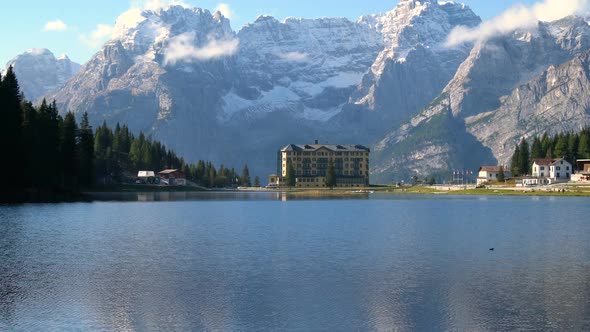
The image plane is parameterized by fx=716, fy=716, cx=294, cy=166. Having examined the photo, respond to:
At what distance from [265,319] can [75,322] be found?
1015cm

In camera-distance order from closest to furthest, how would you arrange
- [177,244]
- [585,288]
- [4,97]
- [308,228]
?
[585,288]
[177,244]
[308,228]
[4,97]

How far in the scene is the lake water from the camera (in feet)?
128

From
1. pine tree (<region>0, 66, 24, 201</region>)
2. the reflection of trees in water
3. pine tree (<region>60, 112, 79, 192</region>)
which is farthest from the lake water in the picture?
pine tree (<region>60, 112, 79, 192</region>)

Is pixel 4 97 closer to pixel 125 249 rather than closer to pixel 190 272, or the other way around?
pixel 125 249

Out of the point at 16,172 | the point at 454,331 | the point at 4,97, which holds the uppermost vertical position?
the point at 4,97

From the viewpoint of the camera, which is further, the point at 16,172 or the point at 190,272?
the point at 16,172

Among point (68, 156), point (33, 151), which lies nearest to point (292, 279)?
point (33, 151)

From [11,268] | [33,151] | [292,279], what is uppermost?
[33,151]

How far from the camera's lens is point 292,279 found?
168ft

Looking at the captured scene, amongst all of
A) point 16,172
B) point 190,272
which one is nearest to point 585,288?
point 190,272

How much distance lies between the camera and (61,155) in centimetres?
16325

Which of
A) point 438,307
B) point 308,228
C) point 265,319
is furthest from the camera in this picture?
point 308,228

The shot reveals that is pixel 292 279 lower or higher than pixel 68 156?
lower

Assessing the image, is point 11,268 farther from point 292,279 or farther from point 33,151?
point 33,151
